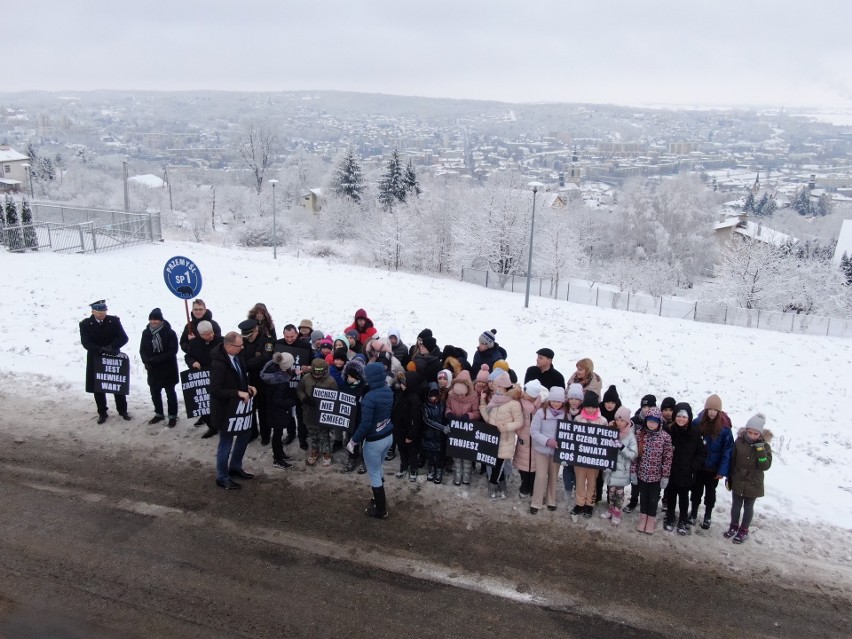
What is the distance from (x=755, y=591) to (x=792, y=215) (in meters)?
121

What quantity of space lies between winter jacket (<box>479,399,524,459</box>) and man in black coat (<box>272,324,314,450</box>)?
2.86 m

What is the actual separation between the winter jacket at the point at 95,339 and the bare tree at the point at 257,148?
87.9 metres

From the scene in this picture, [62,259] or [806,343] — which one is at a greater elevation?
[62,259]

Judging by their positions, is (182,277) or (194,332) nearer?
(194,332)

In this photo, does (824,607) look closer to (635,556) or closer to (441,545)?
(635,556)

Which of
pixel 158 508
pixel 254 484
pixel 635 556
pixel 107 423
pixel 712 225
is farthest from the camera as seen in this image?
pixel 712 225

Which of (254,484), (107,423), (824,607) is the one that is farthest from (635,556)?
(107,423)

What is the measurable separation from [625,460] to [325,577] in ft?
12.7

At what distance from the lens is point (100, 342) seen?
10016 millimetres

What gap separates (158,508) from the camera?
306 inches

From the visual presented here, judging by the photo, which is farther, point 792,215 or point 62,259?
point 792,215

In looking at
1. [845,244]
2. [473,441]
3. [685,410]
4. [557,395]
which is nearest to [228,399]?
[473,441]

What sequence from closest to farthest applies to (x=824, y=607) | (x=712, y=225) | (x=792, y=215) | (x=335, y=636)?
(x=335, y=636), (x=824, y=607), (x=712, y=225), (x=792, y=215)

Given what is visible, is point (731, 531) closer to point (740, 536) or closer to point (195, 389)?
point (740, 536)
